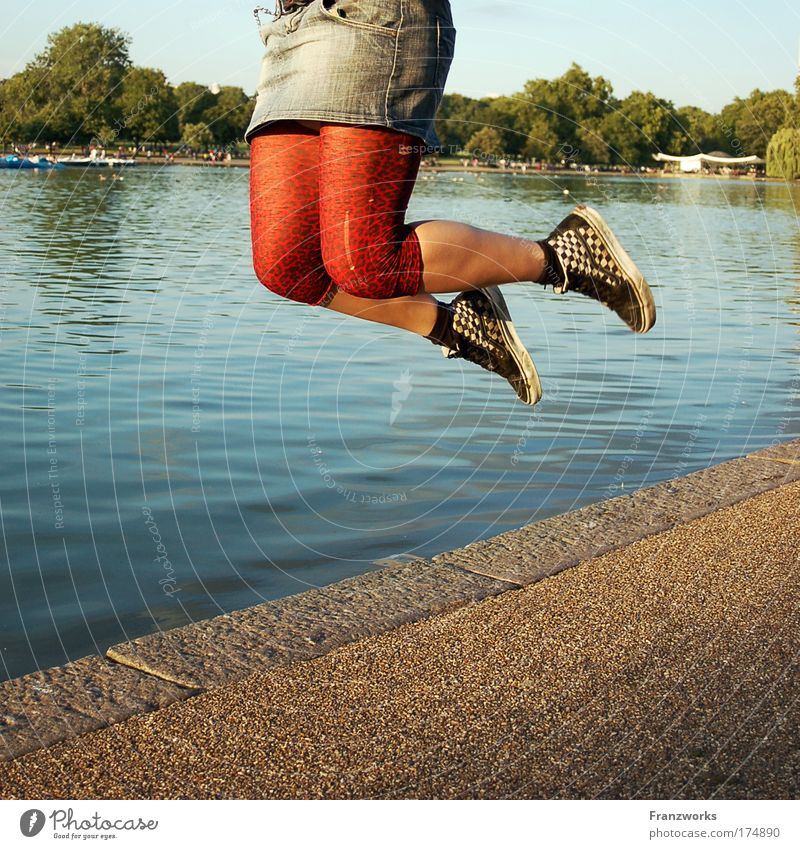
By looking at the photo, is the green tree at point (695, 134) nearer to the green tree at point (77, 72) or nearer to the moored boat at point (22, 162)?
the moored boat at point (22, 162)

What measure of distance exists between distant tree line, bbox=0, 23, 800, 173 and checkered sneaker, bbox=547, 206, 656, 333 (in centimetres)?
32

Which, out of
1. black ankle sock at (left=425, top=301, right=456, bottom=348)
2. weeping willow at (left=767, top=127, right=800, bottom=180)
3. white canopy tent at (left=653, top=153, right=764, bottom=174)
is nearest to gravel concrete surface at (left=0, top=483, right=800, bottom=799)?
black ankle sock at (left=425, top=301, right=456, bottom=348)

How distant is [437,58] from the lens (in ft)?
12.2

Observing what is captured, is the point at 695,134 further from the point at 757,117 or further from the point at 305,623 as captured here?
the point at 305,623

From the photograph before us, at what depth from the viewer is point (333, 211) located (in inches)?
147

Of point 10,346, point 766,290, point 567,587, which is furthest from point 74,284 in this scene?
point 567,587

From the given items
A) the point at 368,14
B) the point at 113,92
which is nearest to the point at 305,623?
the point at 368,14

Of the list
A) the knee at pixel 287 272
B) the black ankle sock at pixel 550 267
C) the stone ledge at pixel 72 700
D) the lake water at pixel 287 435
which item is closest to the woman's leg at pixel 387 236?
the black ankle sock at pixel 550 267

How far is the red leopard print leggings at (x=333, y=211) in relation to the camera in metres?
3.69

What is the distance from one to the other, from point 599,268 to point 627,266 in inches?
4.4

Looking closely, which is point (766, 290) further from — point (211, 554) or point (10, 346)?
point (211, 554)

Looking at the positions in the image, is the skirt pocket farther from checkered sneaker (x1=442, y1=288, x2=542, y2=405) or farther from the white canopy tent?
the white canopy tent
